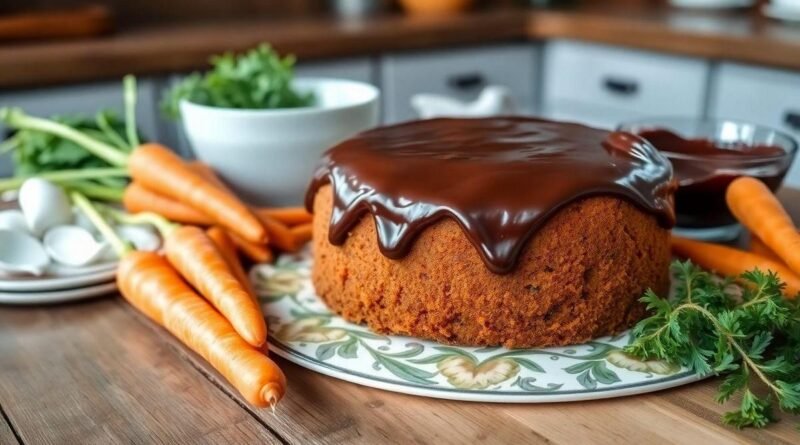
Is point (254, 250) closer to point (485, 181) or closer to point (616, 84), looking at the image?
point (485, 181)

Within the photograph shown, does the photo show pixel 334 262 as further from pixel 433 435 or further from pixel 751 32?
pixel 751 32

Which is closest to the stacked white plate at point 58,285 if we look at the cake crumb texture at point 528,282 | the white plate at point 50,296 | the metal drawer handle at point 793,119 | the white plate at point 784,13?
the white plate at point 50,296

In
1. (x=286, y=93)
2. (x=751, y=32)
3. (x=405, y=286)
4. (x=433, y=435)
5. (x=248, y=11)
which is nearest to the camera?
(x=433, y=435)

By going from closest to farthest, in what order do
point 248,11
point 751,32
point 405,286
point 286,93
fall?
point 405,286
point 286,93
point 751,32
point 248,11

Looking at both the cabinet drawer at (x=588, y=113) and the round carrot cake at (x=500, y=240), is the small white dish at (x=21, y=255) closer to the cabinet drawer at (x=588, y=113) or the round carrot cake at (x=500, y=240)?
the round carrot cake at (x=500, y=240)

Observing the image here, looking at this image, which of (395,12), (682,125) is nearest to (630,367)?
(682,125)

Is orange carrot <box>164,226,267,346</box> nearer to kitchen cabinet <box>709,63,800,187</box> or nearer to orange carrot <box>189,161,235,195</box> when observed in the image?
orange carrot <box>189,161,235,195</box>

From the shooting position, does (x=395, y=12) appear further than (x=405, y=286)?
Yes
